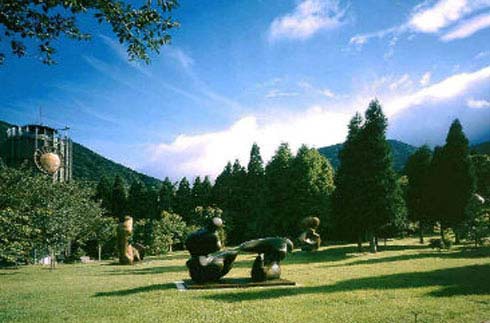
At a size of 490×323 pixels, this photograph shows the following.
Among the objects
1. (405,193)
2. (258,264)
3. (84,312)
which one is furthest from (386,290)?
(405,193)

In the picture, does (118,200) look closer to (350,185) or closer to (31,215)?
(31,215)

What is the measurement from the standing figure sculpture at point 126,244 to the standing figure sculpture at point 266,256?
15539mm

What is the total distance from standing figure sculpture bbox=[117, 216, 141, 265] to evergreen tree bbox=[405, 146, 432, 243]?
29.2 metres

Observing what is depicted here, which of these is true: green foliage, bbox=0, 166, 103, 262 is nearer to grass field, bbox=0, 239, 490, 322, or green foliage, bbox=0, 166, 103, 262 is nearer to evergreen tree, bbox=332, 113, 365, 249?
grass field, bbox=0, 239, 490, 322

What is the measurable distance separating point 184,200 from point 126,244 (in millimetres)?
36087

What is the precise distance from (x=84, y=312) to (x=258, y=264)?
281 inches

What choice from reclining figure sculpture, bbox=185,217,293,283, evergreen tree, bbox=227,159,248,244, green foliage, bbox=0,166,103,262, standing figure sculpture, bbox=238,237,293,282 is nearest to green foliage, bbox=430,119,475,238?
evergreen tree, bbox=227,159,248,244

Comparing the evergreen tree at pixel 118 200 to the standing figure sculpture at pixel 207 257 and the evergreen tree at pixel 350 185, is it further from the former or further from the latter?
the standing figure sculpture at pixel 207 257

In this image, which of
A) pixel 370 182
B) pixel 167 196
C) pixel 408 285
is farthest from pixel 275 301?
pixel 167 196

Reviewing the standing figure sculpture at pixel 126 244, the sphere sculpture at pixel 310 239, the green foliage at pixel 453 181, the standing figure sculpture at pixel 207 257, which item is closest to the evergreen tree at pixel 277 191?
the sphere sculpture at pixel 310 239

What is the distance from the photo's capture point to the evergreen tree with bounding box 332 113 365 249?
121 feet

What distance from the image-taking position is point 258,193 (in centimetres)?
5981

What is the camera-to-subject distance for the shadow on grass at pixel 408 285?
556 inches

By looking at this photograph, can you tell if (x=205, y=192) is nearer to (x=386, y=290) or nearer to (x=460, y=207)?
(x=460, y=207)
